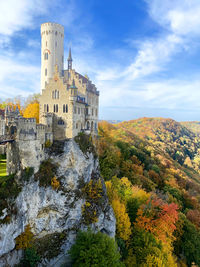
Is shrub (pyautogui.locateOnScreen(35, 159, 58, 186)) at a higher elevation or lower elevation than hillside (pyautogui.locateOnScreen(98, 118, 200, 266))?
higher

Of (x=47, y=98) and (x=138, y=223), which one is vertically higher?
(x=47, y=98)

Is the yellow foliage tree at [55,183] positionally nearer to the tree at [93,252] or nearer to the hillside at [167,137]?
the tree at [93,252]

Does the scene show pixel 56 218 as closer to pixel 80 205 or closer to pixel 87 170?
pixel 80 205

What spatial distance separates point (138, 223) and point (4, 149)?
30.7 meters

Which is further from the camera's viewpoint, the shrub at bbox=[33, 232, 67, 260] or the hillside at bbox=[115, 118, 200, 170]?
the hillside at bbox=[115, 118, 200, 170]

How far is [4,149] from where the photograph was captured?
3475 centimetres

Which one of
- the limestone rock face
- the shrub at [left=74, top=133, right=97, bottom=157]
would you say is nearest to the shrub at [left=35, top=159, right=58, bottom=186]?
the limestone rock face

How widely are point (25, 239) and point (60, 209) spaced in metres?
6.01

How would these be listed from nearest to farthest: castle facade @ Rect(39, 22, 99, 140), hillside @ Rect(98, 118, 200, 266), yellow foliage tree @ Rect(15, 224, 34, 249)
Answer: yellow foliage tree @ Rect(15, 224, 34, 249), castle facade @ Rect(39, 22, 99, 140), hillside @ Rect(98, 118, 200, 266)

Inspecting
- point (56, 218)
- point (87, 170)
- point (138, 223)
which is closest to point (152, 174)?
point (138, 223)

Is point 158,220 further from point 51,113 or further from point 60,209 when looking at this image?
point 51,113

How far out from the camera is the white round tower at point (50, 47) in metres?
34.4

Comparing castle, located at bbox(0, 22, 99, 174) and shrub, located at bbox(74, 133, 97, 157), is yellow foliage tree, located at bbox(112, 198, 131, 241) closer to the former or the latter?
shrub, located at bbox(74, 133, 97, 157)

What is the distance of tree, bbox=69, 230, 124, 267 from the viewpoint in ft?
77.7
